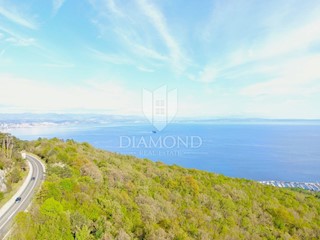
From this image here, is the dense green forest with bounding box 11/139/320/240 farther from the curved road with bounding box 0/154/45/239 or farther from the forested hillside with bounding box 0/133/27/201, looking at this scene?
the forested hillside with bounding box 0/133/27/201

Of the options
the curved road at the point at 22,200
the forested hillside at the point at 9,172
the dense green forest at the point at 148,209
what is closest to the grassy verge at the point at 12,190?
the forested hillside at the point at 9,172

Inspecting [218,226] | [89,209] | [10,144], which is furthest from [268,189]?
[10,144]

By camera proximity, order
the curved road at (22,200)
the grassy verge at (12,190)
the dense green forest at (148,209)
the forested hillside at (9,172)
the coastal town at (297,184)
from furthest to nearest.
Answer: the coastal town at (297,184) < the forested hillside at (9,172) < the grassy verge at (12,190) < the curved road at (22,200) < the dense green forest at (148,209)

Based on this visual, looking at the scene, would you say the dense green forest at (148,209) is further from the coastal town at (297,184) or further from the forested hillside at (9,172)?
the coastal town at (297,184)

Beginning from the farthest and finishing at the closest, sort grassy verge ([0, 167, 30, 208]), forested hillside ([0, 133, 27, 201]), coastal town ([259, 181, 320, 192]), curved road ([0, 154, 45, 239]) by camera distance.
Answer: coastal town ([259, 181, 320, 192]), forested hillside ([0, 133, 27, 201]), grassy verge ([0, 167, 30, 208]), curved road ([0, 154, 45, 239])

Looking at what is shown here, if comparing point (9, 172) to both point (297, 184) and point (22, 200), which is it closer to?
point (22, 200)

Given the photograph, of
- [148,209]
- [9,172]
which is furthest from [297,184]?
[9,172]

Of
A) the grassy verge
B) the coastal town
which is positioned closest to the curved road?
the grassy verge
